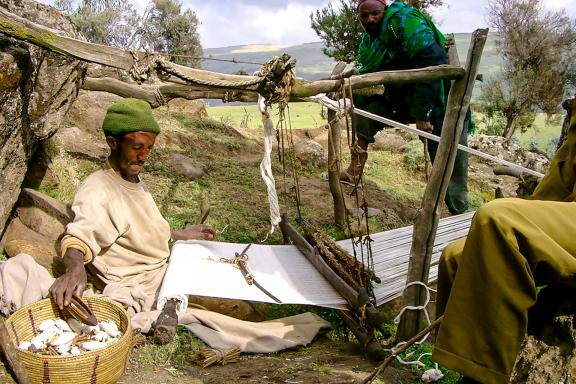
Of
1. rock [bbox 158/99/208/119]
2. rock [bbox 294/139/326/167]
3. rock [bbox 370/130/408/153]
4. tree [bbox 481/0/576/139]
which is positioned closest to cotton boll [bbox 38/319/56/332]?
rock [bbox 294/139/326/167]

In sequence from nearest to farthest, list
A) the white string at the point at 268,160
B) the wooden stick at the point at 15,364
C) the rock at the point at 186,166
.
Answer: the wooden stick at the point at 15,364
the white string at the point at 268,160
the rock at the point at 186,166

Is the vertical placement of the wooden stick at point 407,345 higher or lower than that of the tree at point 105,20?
lower

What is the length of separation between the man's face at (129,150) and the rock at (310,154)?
4583 millimetres

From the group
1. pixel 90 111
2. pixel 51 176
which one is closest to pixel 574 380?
pixel 51 176

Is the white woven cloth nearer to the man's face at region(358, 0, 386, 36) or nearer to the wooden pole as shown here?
the wooden pole

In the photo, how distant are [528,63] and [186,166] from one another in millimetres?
11927

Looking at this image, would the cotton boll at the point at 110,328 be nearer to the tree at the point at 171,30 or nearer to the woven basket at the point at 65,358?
the woven basket at the point at 65,358

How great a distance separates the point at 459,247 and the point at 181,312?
5.37 ft

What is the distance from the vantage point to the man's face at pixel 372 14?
468 cm

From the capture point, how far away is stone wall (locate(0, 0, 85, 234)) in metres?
3.17

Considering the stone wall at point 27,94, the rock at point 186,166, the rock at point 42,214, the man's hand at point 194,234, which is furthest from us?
the rock at point 186,166

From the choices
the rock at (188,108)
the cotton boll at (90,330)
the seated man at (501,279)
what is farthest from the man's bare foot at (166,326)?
the rock at (188,108)

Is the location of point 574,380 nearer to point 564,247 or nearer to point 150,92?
point 564,247

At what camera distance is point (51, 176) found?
4.62 metres
